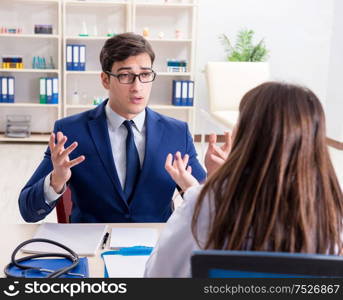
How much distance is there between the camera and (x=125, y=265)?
137 cm

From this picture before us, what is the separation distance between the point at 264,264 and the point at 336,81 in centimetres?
594

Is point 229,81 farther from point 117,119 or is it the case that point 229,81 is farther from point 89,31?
point 117,119

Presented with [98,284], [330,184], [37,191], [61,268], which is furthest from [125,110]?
[330,184]

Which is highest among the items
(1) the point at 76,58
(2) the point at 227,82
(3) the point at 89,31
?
(3) the point at 89,31

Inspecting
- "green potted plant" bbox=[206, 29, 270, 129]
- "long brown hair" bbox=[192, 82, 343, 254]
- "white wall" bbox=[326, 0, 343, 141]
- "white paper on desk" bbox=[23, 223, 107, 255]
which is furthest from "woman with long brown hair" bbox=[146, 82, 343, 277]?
"white wall" bbox=[326, 0, 343, 141]

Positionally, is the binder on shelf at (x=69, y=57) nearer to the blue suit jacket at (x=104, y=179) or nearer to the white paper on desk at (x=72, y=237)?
the blue suit jacket at (x=104, y=179)

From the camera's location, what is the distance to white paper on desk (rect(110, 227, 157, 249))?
61.5 inches

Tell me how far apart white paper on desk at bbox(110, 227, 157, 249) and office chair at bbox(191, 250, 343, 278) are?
2.26 ft

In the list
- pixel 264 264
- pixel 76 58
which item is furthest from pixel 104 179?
pixel 76 58

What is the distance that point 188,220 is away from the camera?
1.05 meters

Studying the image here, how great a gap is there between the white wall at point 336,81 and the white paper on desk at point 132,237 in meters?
4.95

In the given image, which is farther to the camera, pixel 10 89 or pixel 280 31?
pixel 280 31

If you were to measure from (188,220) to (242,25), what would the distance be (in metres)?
5.63

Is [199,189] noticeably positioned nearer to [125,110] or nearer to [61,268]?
[61,268]
